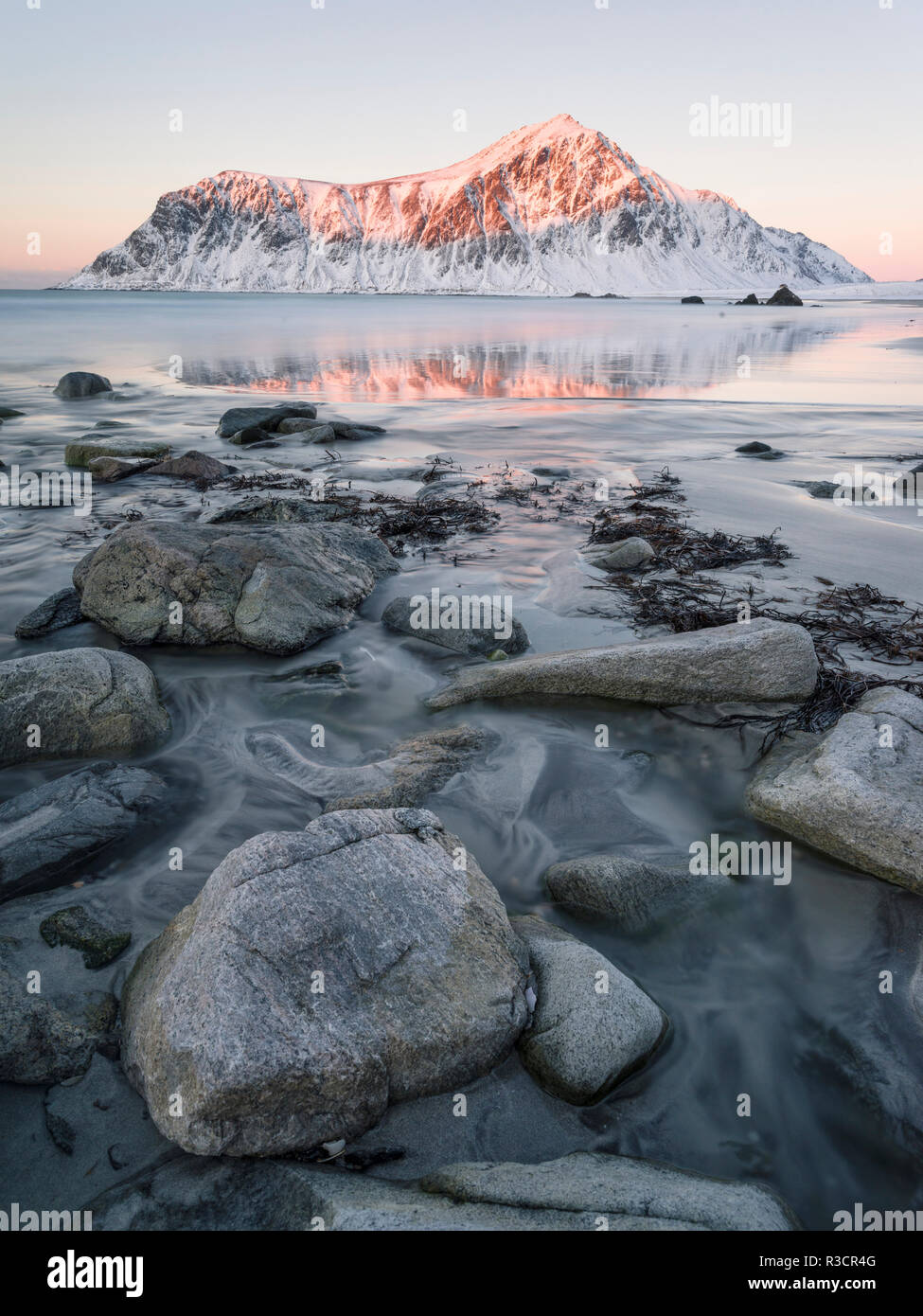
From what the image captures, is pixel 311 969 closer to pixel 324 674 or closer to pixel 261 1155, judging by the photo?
pixel 261 1155

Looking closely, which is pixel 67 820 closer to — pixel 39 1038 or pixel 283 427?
pixel 39 1038

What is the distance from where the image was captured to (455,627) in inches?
229

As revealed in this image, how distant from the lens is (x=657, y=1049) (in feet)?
9.25

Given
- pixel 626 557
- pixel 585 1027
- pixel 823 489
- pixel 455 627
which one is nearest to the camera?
pixel 585 1027

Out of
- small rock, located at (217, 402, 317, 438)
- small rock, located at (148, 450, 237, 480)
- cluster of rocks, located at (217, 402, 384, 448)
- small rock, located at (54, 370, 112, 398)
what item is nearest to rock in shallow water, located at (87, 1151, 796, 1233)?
small rock, located at (148, 450, 237, 480)

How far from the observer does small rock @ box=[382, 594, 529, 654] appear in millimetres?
5746

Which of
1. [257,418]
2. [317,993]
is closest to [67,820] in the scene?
[317,993]

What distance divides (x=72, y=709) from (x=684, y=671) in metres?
3.76

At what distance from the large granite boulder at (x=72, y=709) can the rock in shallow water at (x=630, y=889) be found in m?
2.74

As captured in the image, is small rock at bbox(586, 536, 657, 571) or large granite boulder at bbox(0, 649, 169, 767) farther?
small rock at bbox(586, 536, 657, 571)

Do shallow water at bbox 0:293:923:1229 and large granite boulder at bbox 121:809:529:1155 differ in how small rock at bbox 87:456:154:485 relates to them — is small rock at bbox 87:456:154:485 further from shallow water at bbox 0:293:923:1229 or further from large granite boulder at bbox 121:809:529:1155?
large granite boulder at bbox 121:809:529:1155

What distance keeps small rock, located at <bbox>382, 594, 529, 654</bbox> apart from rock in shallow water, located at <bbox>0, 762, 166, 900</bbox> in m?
2.42

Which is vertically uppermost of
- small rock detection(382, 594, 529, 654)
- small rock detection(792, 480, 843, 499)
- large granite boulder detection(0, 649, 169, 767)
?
small rock detection(792, 480, 843, 499)

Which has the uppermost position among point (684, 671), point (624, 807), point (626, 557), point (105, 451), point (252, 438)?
point (252, 438)
